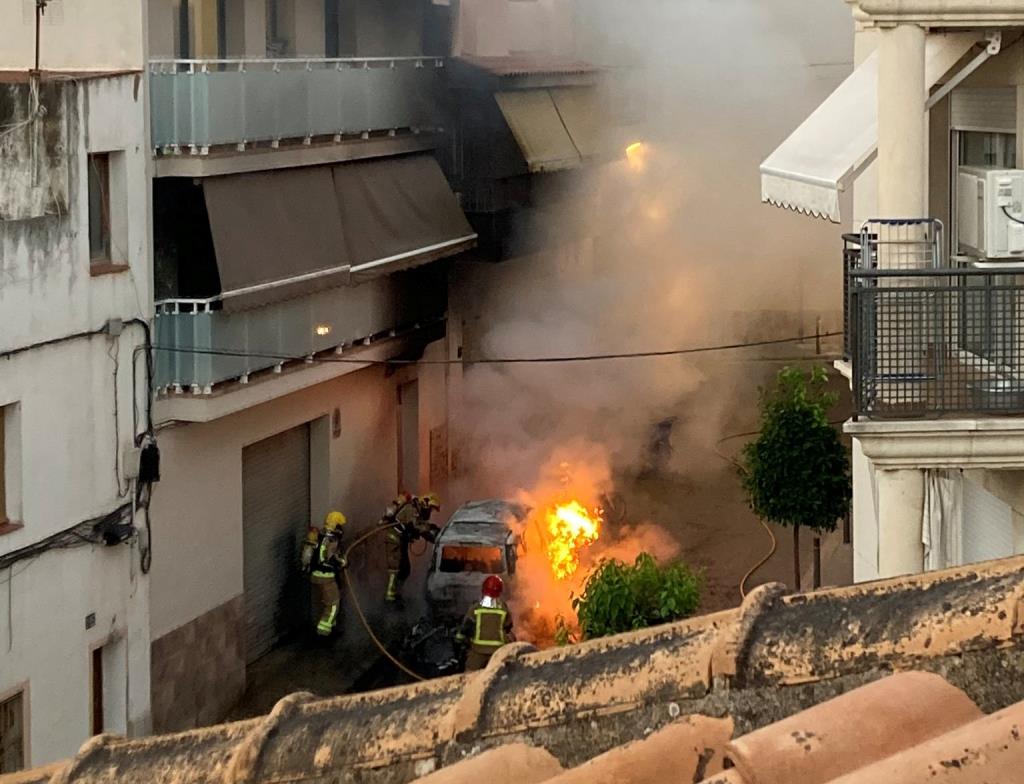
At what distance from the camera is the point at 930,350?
860 centimetres

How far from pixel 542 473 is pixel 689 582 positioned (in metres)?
9.59

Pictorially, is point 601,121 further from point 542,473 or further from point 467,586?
point 467,586

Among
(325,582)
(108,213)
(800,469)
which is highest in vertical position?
(108,213)

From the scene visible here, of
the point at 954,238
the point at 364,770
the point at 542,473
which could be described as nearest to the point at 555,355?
the point at 542,473

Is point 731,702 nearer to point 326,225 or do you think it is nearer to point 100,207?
point 100,207

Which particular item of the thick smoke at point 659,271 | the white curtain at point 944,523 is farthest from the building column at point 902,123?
the thick smoke at point 659,271

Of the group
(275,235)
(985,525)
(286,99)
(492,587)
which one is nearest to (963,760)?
(985,525)

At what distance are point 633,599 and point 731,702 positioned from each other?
882 centimetres

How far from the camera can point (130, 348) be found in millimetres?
14570

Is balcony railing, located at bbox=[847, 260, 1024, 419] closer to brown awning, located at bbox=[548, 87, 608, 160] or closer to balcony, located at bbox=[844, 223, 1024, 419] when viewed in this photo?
balcony, located at bbox=[844, 223, 1024, 419]

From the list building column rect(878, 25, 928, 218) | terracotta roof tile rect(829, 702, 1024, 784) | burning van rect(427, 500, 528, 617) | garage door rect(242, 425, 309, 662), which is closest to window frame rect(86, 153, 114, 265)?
garage door rect(242, 425, 309, 662)

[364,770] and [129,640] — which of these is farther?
[129,640]

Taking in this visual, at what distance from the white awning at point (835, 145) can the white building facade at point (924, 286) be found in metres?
0.01

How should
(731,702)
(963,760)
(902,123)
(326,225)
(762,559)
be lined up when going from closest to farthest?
(963,760) < (731,702) < (902,123) < (326,225) < (762,559)
